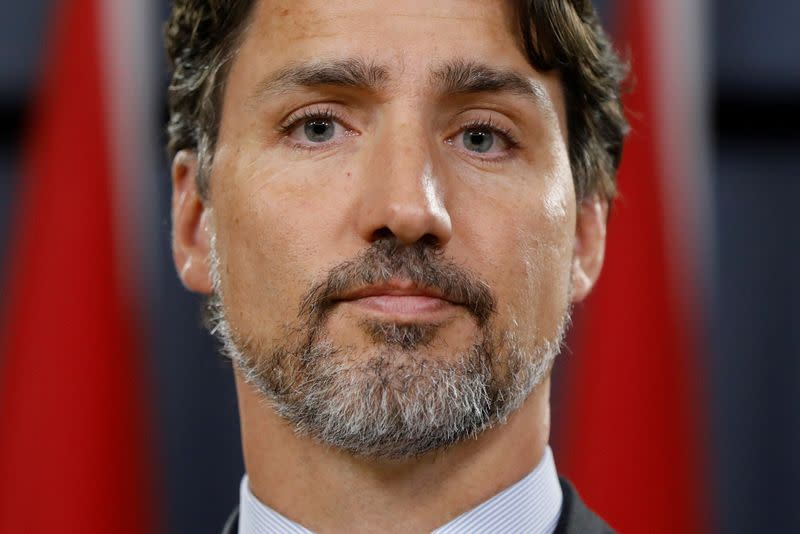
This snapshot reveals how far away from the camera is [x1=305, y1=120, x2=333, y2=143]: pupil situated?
959mm

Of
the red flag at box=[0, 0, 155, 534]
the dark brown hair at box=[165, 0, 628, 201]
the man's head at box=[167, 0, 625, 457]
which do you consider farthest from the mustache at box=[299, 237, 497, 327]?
the red flag at box=[0, 0, 155, 534]

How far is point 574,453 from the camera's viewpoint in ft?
6.09

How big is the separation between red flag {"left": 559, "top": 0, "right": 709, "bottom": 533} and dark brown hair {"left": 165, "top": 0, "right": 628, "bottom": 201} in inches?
25.5

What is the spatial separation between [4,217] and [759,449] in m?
1.36

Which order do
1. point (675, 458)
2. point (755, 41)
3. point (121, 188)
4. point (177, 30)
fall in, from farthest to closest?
point (755, 41) → point (121, 188) → point (675, 458) → point (177, 30)

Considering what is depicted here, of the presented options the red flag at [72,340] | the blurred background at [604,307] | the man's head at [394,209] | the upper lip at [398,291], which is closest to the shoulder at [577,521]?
the man's head at [394,209]

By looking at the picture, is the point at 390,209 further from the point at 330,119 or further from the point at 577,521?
the point at 577,521

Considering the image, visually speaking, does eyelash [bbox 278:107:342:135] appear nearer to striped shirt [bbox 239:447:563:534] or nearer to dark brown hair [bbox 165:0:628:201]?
dark brown hair [bbox 165:0:628:201]

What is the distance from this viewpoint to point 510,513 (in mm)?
939

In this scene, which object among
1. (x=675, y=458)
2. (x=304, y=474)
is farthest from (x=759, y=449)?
(x=304, y=474)

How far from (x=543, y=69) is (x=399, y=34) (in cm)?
14

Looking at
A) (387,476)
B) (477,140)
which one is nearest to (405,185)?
(477,140)

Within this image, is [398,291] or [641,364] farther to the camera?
[641,364]

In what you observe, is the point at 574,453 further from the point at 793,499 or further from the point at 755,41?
the point at 755,41
